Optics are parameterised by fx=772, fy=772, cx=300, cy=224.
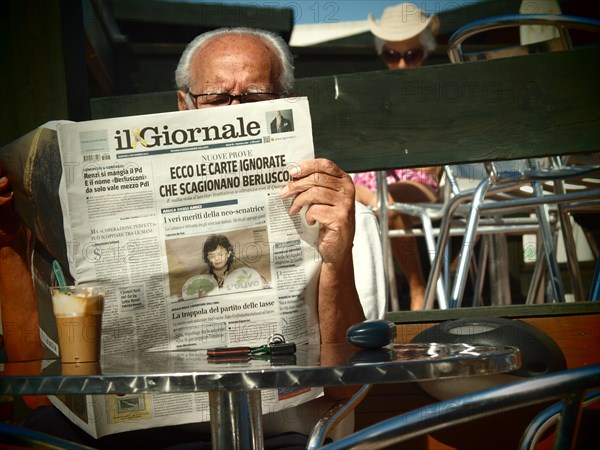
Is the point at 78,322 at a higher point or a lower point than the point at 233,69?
lower

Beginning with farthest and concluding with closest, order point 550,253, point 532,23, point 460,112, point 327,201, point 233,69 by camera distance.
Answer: point 550,253, point 532,23, point 460,112, point 233,69, point 327,201

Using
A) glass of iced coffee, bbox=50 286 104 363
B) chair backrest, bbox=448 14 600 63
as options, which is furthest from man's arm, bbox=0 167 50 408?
chair backrest, bbox=448 14 600 63

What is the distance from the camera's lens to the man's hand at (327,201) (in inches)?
46.6

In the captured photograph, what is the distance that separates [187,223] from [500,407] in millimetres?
604

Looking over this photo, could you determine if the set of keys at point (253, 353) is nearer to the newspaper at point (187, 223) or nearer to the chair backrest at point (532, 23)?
the newspaper at point (187, 223)

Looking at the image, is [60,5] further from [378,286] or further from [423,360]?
[423,360]

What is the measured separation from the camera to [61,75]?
2016mm

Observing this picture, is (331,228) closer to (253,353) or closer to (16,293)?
(253,353)

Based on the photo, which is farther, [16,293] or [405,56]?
[405,56]

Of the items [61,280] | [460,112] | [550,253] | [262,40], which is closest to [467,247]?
[550,253]

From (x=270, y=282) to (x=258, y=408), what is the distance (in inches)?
11.5

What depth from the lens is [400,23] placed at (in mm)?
3703

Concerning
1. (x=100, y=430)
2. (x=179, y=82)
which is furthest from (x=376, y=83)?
(x=100, y=430)

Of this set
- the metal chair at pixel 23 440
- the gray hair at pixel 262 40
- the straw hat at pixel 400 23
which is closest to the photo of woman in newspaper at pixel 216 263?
the metal chair at pixel 23 440
